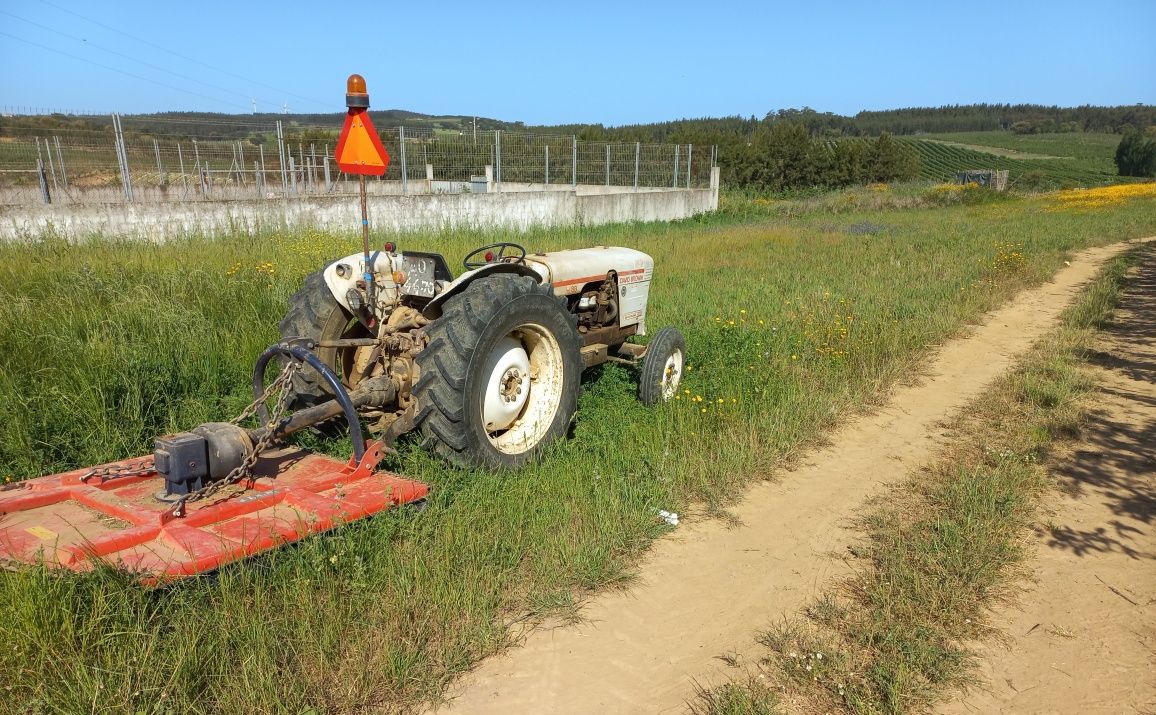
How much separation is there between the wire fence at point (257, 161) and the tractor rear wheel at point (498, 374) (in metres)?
11.4

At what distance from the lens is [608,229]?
1750 centimetres

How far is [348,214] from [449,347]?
38.3 feet

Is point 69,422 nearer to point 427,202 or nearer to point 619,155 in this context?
point 427,202

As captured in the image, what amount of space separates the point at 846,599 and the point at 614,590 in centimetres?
109

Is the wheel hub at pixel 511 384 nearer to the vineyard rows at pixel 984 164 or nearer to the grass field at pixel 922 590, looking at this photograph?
the grass field at pixel 922 590

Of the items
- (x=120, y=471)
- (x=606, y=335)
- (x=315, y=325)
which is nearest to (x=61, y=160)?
(x=315, y=325)

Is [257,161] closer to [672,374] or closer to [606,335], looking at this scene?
[606,335]

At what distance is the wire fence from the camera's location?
1486cm

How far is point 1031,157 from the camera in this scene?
74.8 meters

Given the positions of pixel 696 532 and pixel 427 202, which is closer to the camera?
pixel 696 532

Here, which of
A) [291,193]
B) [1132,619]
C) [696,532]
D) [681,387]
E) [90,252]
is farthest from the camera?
[291,193]

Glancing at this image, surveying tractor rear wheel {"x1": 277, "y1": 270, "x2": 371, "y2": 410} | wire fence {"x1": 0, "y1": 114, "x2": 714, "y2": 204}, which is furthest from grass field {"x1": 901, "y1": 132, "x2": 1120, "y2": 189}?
tractor rear wheel {"x1": 277, "y1": 270, "x2": 371, "y2": 410}

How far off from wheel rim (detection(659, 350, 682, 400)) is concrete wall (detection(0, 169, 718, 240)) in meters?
7.46

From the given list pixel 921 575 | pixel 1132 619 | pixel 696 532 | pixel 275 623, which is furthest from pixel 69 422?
pixel 1132 619
